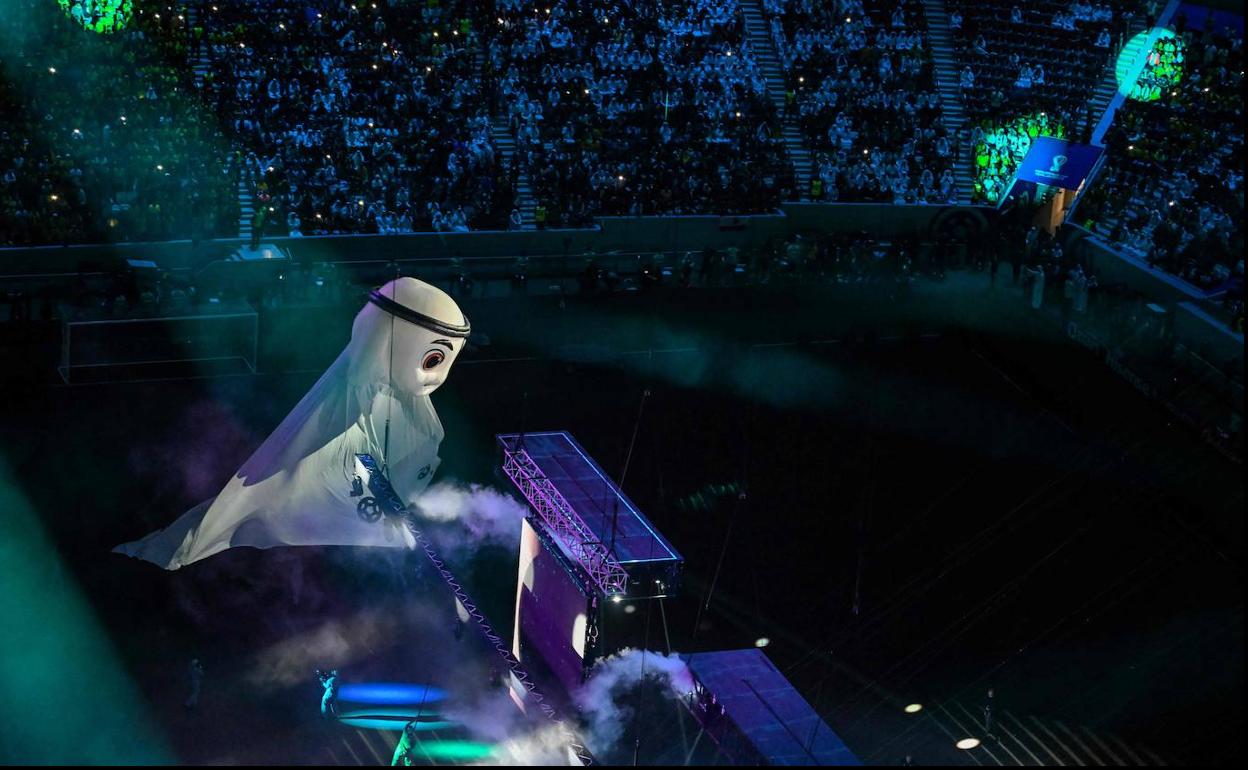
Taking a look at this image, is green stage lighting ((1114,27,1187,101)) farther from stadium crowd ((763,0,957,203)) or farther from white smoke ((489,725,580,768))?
white smoke ((489,725,580,768))

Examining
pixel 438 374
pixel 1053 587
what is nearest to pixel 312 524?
pixel 438 374

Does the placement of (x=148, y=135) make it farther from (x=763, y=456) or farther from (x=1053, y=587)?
(x=1053, y=587)

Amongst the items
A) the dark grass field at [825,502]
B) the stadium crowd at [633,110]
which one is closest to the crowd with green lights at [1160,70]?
the dark grass field at [825,502]

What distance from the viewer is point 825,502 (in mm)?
21016

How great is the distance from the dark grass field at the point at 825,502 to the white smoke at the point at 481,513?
0.26 meters

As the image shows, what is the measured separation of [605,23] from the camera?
32.2 m

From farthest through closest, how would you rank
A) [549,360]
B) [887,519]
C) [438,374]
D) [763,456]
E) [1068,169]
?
1. [1068,169]
2. [549,360]
3. [763,456]
4. [887,519]
5. [438,374]

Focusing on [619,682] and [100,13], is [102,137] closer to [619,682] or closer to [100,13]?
[100,13]

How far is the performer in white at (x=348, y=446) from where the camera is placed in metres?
16.7

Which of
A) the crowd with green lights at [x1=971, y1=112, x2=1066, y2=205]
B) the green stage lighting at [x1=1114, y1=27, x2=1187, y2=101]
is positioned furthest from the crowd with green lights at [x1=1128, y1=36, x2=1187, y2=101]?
the crowd with green lights at [x1=971, y1=112, x2=1066, y2=205]

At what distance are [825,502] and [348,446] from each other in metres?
7.44

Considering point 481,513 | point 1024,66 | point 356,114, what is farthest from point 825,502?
point 1024,66

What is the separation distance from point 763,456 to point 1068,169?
44.3 feet

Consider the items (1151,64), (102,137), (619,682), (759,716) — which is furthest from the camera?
(1151,64)
